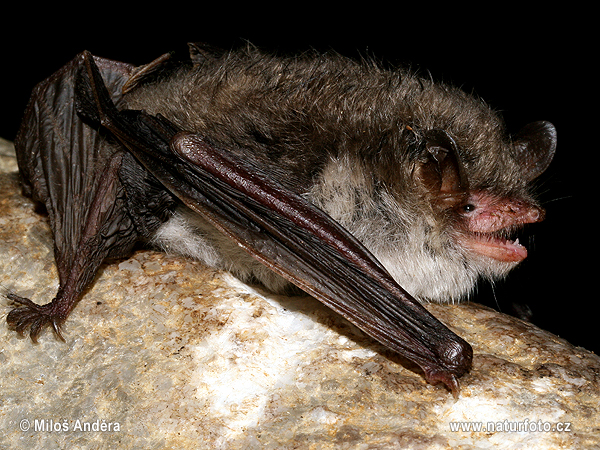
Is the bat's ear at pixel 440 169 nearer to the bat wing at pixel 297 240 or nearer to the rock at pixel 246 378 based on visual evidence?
the bat wing at pixel 297 240

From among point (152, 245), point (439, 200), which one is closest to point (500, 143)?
point (439, 200)

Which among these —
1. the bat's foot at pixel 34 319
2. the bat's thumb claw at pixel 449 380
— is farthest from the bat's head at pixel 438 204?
the bat's foot at pixel 34 319

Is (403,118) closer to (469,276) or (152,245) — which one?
(469,276)

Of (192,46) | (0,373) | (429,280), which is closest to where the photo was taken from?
(0,373)

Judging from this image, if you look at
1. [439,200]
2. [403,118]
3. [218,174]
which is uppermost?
[403,118]

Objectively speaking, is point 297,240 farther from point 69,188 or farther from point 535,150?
point 535,150

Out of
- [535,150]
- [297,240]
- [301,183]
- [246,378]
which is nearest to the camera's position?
[246,378]

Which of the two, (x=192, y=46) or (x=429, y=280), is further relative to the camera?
(x=192, y=46)

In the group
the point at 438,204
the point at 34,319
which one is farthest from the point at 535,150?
the point at 34,319
